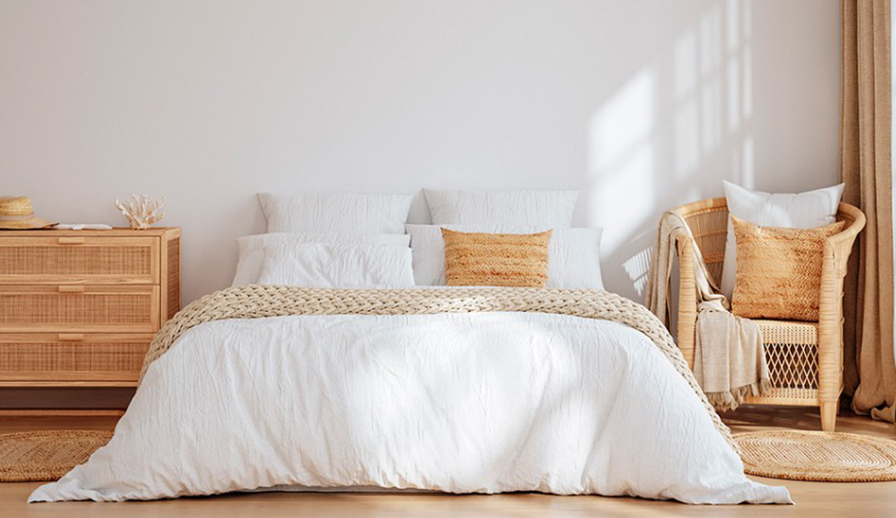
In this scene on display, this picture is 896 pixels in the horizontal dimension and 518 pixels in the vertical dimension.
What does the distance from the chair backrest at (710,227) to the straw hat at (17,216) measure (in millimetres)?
3097

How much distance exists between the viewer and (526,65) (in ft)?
16.4

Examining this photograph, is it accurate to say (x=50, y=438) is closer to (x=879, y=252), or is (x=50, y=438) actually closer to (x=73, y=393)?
(x=73, y=393)

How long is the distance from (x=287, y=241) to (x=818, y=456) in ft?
8.15

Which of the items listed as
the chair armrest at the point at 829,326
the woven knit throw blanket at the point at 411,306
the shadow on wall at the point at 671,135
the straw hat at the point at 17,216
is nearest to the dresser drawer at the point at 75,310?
the straw hat at the point at 17,216

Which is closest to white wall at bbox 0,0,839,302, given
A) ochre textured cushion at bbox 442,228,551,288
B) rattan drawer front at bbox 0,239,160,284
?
rattan drawer front at bbox 0,239,160,284

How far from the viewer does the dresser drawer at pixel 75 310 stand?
4.52m

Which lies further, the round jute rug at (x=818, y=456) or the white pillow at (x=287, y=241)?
the white pillow at (x=287, y=241)

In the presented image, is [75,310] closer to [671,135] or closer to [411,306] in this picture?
[411,306]

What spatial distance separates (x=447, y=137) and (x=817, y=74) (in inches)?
74.0

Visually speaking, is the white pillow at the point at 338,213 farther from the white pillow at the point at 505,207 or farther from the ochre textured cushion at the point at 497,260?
the ochre textured cushion at the point at 497,260

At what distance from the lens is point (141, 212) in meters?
4.75

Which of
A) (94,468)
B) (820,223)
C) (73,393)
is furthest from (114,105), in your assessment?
(820,223)

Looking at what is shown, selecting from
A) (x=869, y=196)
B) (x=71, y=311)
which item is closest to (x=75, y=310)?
(x=71, y=311)

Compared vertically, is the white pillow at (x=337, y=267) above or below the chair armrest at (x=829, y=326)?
above
